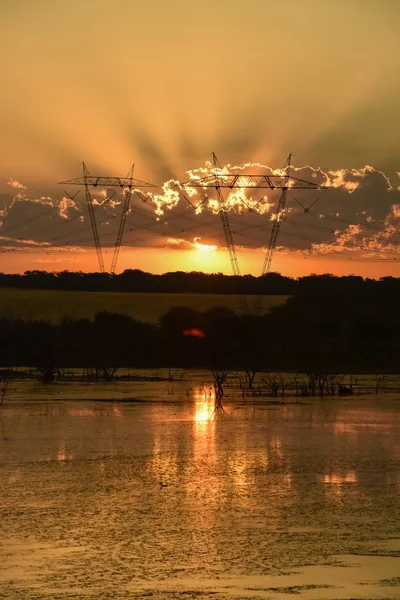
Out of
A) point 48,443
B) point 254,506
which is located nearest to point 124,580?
point 254,506

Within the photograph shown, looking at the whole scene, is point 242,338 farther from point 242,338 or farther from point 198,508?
point 198,508

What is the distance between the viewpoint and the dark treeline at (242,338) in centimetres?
9275

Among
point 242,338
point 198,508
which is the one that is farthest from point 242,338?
point 198,508

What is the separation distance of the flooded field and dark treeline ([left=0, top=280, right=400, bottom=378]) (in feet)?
180

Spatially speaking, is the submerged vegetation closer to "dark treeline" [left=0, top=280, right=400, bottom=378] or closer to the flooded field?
"dark treeline" [left=0, top=280, right=400, bottom=378]

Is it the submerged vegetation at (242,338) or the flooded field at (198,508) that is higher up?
the submerged vegetation at (242,338)

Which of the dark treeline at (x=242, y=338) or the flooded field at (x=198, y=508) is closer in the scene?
the flooded field at (x=198, y=508)

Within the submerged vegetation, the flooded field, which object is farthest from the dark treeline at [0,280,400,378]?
the flooded field

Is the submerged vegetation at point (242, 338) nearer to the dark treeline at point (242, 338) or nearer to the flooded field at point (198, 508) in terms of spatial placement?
the dark treeline at point (242, 338)

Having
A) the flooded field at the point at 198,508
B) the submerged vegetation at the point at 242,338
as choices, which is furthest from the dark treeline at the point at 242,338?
the flooded field at the point at 198,508

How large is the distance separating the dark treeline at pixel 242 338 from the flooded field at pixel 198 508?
5501 centimetres

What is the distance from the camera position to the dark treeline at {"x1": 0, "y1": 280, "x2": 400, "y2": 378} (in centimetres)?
9275

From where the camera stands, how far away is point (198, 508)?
741 inches

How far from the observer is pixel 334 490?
826 inches
